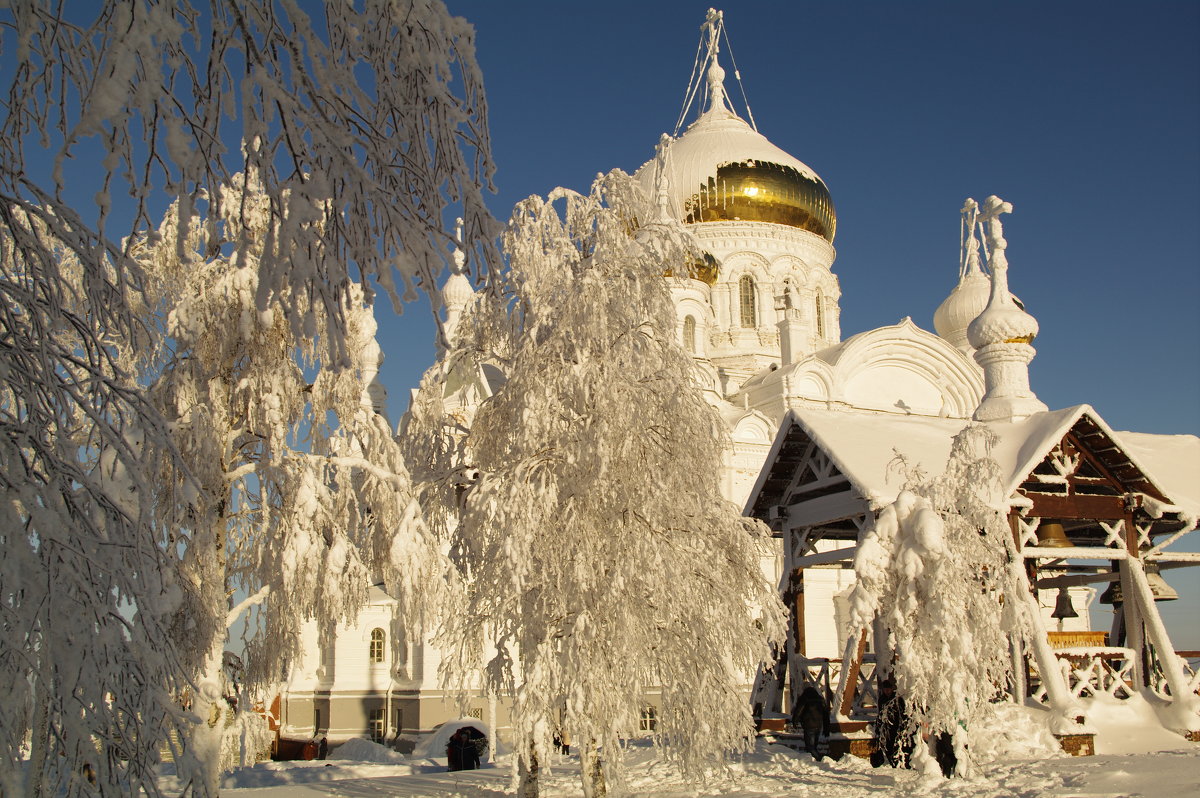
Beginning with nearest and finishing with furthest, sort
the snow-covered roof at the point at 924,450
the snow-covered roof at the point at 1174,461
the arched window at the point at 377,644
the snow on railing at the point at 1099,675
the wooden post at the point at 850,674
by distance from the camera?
1. the wooden post at the point at 850,674
2. the snow-covered roof at the point at 924,450
3. the snow on railing at the point at 1099,675
4. the snow-covered roof at the point at 1174,461
5. the arched window at the point at 377,644

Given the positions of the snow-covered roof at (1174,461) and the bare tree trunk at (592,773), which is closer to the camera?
the bare tree trunk at (592,773)

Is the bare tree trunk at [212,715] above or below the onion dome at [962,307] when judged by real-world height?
below

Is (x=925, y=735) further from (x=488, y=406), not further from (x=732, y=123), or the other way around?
(x=732, y=123)

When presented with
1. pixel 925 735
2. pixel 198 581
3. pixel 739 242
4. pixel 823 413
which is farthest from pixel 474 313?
pixel 739 242

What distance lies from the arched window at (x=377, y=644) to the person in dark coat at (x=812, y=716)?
49.2ft

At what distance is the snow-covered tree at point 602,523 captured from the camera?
34.0ft

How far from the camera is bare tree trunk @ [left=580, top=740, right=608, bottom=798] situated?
10.9 m

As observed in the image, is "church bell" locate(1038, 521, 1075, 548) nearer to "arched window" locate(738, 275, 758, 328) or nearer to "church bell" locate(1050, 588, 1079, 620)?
"church bell" locate(1050, 588, 1079, 620)

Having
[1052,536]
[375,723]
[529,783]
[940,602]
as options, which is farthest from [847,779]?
[375,723]

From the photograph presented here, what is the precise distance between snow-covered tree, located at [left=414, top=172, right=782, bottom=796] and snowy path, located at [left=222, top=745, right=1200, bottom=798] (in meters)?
0.89

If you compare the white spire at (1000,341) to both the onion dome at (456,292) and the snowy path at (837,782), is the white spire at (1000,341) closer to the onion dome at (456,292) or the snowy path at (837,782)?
the snowy path at (837,782)

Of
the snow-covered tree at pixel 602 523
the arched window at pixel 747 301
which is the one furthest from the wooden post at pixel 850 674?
the arched window at pixel 747 301


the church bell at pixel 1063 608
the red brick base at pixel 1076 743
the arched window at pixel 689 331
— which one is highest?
the arched window at pixel 689 331

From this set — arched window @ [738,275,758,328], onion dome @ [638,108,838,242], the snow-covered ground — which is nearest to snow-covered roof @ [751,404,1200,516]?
the snow-covered ground
